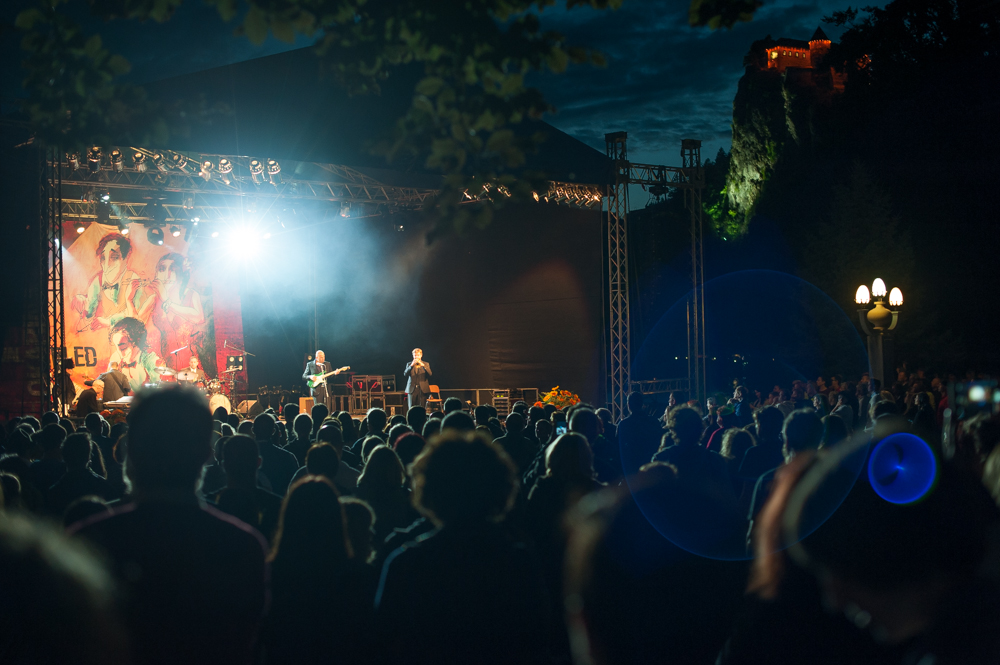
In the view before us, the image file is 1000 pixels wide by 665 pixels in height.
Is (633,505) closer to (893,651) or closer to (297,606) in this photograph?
(893,651)

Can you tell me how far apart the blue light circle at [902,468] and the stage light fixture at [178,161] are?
44.0 ft

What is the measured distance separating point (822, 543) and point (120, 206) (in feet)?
62.0

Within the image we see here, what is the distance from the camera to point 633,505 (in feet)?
9.58

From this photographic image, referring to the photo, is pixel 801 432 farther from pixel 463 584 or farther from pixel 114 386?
pixel 114 386

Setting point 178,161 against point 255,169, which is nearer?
point 178,161

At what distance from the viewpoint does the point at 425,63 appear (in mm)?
3129

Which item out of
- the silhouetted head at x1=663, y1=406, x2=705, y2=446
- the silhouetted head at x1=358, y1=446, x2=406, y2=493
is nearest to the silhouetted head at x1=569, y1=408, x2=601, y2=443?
the silhouetted head at x1=663, y1=406, x2=705, y2=446

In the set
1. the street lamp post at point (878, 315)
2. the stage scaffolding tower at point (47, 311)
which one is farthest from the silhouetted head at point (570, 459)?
the stage scaffolding tower at point (47, 311)

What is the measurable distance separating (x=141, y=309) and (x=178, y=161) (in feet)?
24.0

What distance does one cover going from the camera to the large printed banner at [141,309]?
19.0 metres

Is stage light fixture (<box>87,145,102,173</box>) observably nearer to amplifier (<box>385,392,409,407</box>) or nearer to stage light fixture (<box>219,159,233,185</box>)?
stage light fixture (<box>219,159,233,185</box>)

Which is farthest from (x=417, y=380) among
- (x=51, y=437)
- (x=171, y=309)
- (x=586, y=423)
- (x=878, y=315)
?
(x=586, y=423)

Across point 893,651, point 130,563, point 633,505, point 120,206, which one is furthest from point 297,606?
point 120,206

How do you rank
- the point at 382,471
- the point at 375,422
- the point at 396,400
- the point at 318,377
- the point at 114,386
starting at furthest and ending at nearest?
the point at 396,400, the point at 318,377, the point at 114,386, the point at 375,422, the point at 382,471
